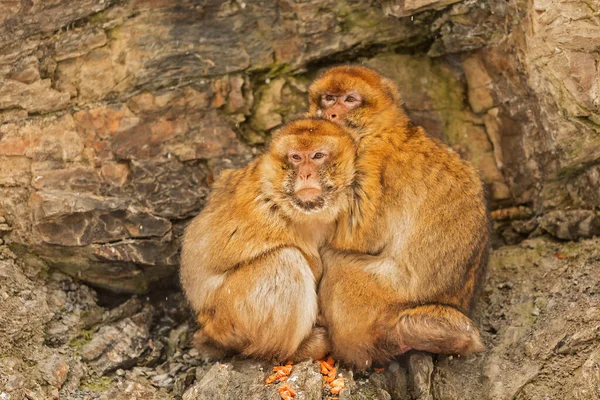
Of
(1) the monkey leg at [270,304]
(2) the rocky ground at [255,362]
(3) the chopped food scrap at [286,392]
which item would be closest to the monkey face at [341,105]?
(1) the monkey leg at [270,304]

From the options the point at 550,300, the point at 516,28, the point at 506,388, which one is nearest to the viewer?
the point at 506,388

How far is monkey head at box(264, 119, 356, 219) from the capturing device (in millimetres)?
4816

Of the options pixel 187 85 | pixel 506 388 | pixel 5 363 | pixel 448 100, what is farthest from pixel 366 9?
pixel 5 363

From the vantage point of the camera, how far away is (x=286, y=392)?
189 inches

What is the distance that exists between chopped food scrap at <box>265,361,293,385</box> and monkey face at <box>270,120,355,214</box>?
961 mm

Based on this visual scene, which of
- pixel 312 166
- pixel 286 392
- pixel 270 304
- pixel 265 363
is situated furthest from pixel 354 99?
pixel 286 392

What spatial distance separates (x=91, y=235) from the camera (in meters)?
5.70

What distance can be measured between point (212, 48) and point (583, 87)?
102 inches

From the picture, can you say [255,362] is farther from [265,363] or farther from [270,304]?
[270,304]

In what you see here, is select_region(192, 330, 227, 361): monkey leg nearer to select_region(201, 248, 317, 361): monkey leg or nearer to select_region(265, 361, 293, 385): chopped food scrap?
select_region(201, 248, 317, 361): monkey leg

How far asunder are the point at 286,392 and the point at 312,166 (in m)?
1.31

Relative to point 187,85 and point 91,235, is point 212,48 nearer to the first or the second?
point 187,85

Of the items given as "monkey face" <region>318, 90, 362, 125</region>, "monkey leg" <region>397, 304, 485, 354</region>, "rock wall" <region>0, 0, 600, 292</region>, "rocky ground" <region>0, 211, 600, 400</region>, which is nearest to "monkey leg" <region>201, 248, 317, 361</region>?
"rocky ground" <region>0, 211, 600, 400</region>

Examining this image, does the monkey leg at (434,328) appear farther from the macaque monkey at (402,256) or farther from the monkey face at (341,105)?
the monkey face at (341,105)
